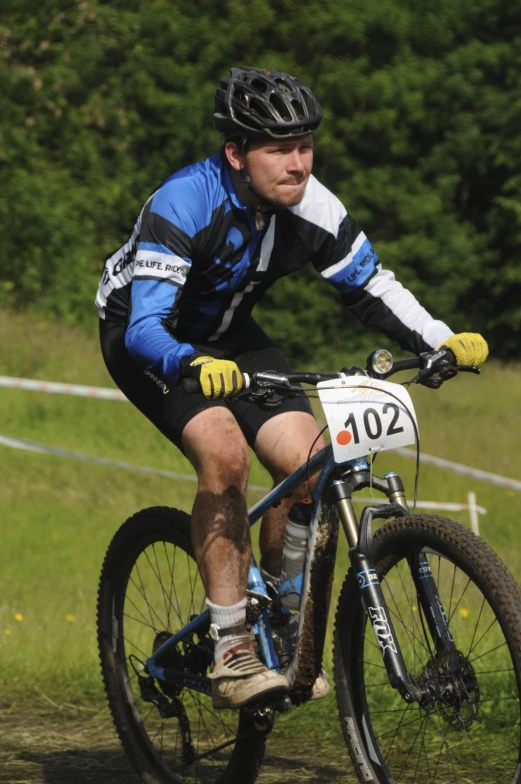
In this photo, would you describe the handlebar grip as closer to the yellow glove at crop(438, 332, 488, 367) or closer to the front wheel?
the front wheel

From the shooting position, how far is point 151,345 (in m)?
4.27

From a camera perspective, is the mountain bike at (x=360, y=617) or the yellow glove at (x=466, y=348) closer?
the mountain bike at (x=360, y=617)

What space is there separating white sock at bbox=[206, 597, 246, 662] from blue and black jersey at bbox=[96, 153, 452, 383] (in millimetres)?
781

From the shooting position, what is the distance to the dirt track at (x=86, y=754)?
5.10m

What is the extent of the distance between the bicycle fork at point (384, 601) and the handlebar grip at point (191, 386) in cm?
63

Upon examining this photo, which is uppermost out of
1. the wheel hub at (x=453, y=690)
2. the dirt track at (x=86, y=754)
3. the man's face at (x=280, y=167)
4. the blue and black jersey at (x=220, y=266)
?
the man's face at (x=280, y=167)

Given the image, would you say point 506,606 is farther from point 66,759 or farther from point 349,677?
point 66,759

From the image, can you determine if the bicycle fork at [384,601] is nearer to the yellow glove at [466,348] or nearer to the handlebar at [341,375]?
the handlebar at [341,375]

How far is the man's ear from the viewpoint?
4.57 m

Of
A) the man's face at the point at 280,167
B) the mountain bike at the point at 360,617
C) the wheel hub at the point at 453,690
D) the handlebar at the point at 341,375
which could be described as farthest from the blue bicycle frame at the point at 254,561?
the man's face at the point at 280,167

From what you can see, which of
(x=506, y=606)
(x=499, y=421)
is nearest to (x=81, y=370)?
(x=499, y=421)

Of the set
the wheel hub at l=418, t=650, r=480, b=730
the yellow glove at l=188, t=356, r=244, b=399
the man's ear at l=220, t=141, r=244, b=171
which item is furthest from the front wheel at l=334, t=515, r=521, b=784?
the man's ear at l=220, t=141, r=244, b=171

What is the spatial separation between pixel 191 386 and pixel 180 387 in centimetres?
56

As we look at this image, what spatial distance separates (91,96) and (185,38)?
2622mm
